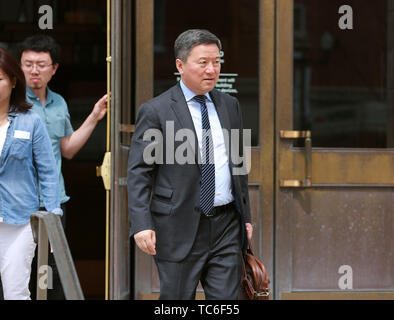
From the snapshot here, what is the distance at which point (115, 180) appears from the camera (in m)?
4.90

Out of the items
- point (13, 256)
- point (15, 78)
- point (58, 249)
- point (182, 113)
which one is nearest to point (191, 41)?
point (182, 113)

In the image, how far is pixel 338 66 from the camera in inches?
215

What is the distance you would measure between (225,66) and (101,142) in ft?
7.75

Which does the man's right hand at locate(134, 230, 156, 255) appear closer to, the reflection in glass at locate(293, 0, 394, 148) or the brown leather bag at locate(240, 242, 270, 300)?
the brown leather bag at locate(240, 242, 270, 300)

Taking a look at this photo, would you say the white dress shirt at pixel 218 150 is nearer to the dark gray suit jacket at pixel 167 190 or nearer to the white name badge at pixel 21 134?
the dark gray suit jacket at pixel 167 190

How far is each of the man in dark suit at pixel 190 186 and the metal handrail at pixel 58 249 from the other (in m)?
0.45

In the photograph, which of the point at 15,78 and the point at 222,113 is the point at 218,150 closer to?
the point at 222,113

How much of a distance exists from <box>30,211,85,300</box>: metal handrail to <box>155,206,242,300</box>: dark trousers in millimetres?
626

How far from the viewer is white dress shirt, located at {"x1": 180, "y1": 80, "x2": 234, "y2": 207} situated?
3705 mm

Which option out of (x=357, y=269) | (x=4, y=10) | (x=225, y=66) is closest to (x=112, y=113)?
(x=225, y=66)

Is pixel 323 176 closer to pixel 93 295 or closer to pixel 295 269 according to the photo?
pixel 295 269

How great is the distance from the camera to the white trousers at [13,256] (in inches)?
162

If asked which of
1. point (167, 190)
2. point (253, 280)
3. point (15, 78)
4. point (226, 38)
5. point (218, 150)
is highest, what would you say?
point (226, 38)

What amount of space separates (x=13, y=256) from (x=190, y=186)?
119 centimetres
